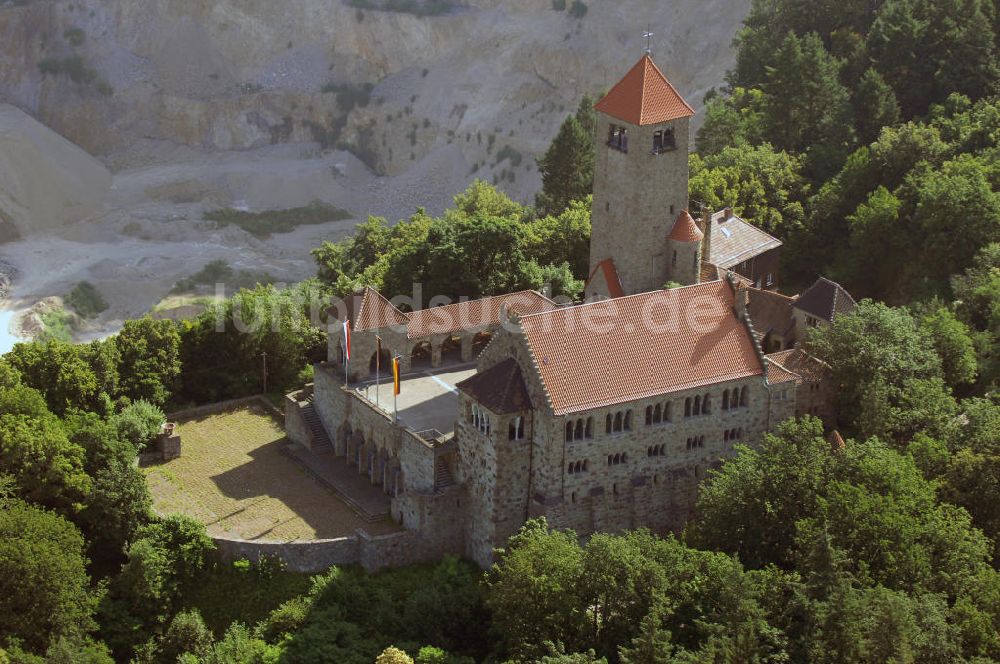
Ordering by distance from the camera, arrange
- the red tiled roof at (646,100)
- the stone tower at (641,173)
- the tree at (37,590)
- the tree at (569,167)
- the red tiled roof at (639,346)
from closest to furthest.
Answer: the tree at (37,590)
the red tiled roof at (639,346)
the red tiled roof at (646,100)
the stone tower at (641,173)
the tree at (569,167)

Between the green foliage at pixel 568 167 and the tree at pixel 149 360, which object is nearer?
the tree at pixel 149 360

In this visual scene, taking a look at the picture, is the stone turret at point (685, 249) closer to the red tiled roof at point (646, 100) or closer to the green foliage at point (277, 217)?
the red tiled roof at point (646, 100)

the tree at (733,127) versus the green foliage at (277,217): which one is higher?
the tree at (733,127)

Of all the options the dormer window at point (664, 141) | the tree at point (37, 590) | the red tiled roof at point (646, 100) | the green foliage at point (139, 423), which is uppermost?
the red tiled roof at point (646, 100)

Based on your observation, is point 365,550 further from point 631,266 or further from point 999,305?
point 999,305

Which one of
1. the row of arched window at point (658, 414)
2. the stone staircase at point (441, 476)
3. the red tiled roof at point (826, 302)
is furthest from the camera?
the red tiled roof at point (826, 302)

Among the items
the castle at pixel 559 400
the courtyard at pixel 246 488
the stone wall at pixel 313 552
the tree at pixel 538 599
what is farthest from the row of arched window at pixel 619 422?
the stone wall at pixel 313 552

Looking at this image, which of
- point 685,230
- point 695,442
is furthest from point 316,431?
point 685,230
